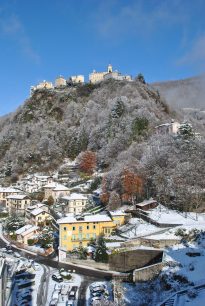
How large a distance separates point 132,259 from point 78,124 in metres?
56.1

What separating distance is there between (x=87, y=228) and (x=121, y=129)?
3407 centimetres

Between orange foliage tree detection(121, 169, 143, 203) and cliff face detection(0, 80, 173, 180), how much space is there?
18.7 metres

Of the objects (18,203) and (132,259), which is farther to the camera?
(18,203)

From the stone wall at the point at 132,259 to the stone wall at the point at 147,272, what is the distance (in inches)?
96.1

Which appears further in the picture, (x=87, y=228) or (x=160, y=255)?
(x=87, y=228)

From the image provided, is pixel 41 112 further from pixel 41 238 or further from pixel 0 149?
pixel 41 238

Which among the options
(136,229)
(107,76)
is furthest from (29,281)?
(107,76)

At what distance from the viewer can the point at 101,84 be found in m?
98.7

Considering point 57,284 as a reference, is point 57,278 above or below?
above

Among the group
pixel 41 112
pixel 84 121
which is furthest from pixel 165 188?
pixel 41 112

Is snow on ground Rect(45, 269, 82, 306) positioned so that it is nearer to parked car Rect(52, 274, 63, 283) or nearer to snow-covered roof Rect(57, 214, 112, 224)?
parked car Rect(52, 274, 63, 283)

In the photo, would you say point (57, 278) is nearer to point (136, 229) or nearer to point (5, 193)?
point (136, 229)

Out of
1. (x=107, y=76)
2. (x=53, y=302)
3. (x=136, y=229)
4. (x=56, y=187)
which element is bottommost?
(x=53, y=302)

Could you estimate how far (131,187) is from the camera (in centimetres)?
4697
